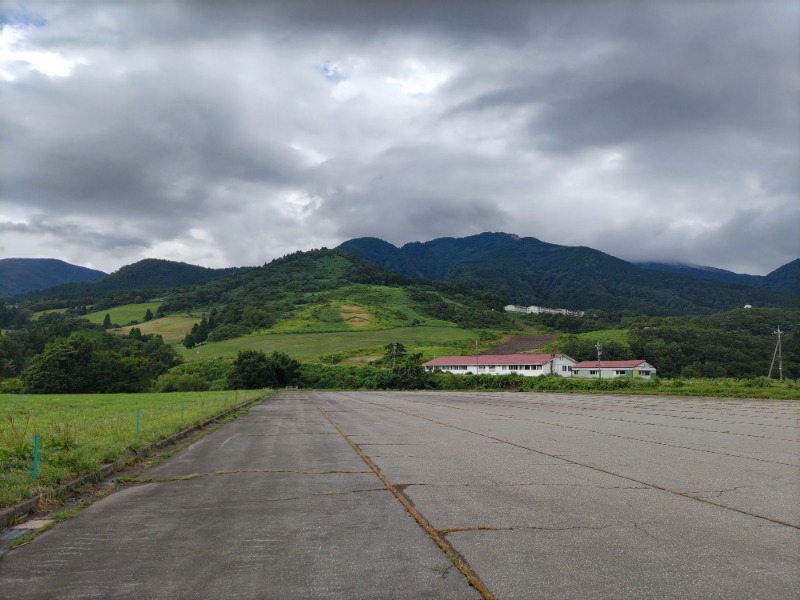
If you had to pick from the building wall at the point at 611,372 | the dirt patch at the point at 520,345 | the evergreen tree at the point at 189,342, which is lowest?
the building wall at the point at 611,372

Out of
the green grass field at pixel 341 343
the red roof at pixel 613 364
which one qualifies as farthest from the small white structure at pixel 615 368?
the green grass field at pixel 341 343

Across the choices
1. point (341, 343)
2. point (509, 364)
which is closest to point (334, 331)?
point (341, 343)

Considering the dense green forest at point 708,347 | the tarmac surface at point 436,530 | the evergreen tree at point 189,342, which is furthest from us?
the evergreen tree at point 189,342

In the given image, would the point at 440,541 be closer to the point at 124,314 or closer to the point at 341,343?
the point at 341,343

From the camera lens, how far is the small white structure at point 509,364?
3546 inches

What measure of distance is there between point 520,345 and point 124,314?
135297mm

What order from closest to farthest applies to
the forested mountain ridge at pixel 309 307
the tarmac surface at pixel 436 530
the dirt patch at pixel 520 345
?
the tarmac surface at pixel 436 530, the dirt patch at pixel 520 345, the forested mountain ridge at pixel 309 307

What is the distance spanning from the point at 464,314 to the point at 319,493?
507 ft

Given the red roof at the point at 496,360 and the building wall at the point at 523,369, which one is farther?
the red roof at the point at 496,360

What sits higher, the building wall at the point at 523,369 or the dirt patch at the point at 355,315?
the dirt patch at the point at 355,315

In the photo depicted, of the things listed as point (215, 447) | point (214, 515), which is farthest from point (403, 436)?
point (214, 515)

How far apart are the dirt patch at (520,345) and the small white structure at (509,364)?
8.27 meters

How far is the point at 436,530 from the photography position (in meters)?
6.33

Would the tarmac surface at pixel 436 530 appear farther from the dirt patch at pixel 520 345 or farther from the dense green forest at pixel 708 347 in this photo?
the dirt patch at pixel 520 345
